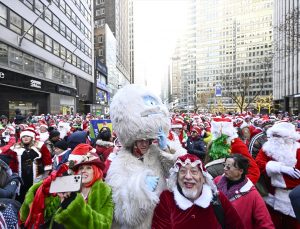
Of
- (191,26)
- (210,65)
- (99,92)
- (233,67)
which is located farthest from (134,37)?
(99,92)

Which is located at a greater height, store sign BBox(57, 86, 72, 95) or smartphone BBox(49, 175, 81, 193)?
store sign BBox(57, 86, 72, 95)

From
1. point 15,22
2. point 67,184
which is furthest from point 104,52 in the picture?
point 67,184

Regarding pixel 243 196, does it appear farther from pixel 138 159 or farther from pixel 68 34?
pixel 68 34

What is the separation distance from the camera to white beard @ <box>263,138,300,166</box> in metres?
3.98

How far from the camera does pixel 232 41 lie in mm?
119938

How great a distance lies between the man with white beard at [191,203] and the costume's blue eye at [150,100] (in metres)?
0.69

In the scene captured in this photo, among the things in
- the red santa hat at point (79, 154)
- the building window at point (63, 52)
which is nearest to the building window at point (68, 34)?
the building window at point (63, 52)

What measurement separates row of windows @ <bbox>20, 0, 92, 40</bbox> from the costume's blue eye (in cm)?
2558

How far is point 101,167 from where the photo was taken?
114 inches

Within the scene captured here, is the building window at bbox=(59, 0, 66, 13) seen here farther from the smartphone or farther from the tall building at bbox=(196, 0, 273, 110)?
the tall building at bbox=(196, 0, 273, 110)

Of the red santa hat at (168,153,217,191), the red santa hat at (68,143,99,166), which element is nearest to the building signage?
the red santa hat at (68,143,99,166)

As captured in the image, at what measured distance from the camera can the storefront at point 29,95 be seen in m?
22.5

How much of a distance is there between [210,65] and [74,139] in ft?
409

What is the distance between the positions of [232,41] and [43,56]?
104601mm
